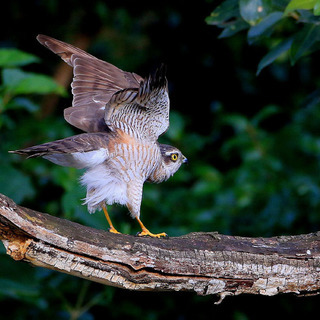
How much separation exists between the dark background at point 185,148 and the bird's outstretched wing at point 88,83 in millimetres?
615

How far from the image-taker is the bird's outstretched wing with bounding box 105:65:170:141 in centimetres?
411

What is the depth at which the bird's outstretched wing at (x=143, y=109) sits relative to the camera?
4.11 m

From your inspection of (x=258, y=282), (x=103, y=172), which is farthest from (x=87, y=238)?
(x=103, y=172)

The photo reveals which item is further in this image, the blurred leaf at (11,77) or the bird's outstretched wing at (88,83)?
the blurred leaf at (11,77)

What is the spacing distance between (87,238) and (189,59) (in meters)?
6.79

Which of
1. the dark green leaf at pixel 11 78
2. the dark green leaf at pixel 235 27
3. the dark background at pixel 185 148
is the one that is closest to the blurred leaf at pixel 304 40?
the dark green leaf at pixel 235 27

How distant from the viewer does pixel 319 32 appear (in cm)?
374

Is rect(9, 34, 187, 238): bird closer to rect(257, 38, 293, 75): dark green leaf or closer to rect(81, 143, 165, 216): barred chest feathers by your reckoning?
rect(81, 143, 165, 216): barred chest feathers

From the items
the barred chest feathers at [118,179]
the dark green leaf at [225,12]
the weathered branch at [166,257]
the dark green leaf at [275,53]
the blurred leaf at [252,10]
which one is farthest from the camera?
the barred chest feathers at [118,179]

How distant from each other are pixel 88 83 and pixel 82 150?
1.15 meters

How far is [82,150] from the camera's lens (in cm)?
418

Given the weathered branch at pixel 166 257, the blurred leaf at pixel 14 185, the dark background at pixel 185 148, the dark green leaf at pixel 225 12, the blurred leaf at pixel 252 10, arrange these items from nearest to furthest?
the weathered branch at pixel 166 257, the blurred leaf at pixel 252 10, the dark green leaf at pixel 225 12, the blurred leaf at pixel 14 185, the dark background at pixel 185 148

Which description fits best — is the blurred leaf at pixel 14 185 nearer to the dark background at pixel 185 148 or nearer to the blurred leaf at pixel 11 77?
the dark background at pixel 185 148

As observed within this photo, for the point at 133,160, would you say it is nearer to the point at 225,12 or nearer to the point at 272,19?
the point at 225,12
